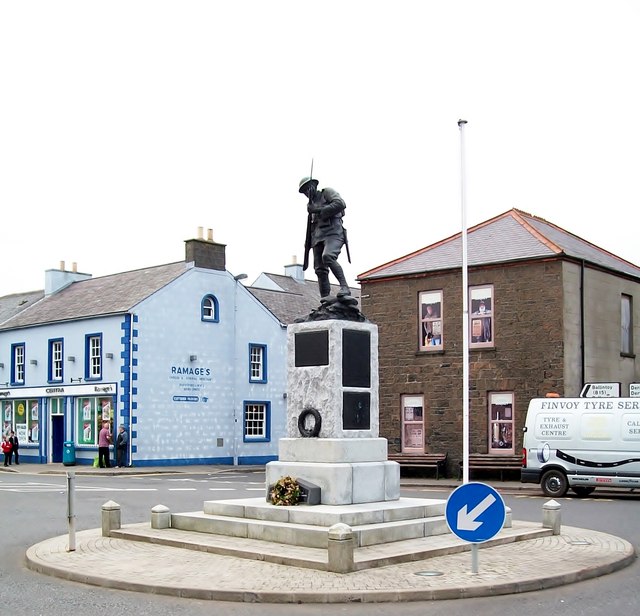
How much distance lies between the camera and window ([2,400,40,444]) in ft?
132

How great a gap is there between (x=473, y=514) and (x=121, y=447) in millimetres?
26806

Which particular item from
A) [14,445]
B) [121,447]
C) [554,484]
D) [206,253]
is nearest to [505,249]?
[554,484]

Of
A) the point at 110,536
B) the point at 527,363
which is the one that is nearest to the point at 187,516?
the point at 110,536

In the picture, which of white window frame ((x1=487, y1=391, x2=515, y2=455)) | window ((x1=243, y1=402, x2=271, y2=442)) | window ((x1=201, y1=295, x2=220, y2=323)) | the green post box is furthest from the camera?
window ((x1=243, y1=402, x2=271, y2=442))

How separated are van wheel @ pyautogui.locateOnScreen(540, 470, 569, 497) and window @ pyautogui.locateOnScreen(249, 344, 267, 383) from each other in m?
19.7

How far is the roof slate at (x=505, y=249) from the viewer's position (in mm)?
28594

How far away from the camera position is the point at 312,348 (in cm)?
1439

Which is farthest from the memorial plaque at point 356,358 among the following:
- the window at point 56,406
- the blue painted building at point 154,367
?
the window at point 56,406

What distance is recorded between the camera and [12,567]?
1187 cm

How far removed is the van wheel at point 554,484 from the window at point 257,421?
752 inches

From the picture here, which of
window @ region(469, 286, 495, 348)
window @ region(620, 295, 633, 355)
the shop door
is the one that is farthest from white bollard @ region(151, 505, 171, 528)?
the shop door

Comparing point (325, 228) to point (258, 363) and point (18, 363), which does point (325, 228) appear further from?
point (18, 363)

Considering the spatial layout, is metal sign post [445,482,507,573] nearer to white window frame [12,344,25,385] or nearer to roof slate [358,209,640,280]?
roof slate [358,209,640,280]

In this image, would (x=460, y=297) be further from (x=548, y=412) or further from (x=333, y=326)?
(x=333, y=326)
